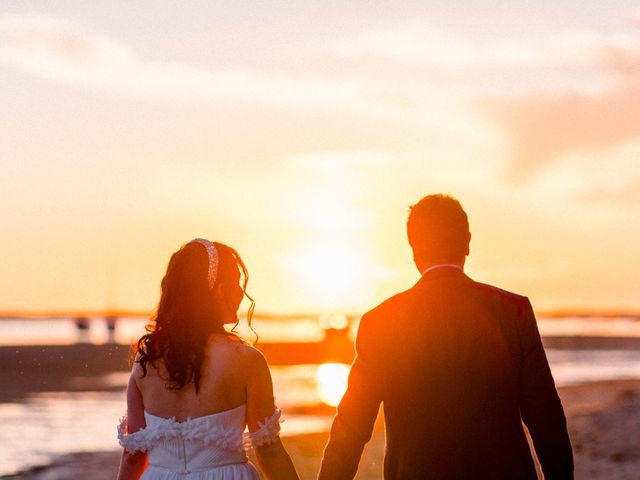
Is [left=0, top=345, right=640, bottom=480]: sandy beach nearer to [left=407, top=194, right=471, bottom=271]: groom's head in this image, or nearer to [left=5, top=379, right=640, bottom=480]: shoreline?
[left=5, top=379, right=640, bottom=480]: shoreline

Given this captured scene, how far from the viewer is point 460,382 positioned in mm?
6188

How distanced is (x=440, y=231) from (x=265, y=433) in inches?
57.4

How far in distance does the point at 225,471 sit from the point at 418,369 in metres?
1.14

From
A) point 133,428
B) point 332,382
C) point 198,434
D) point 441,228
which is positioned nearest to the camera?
point 198,434

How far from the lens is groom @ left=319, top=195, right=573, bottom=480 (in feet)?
20.2

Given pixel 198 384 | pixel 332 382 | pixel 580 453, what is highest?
pixel 198 384

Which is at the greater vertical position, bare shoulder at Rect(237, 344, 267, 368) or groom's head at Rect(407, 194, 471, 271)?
groom's head at Rect(407, 194, 471, 271)

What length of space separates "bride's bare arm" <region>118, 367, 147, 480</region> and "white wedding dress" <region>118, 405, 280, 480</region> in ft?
0.14

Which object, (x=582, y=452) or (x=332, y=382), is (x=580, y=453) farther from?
(x=332, y=382)

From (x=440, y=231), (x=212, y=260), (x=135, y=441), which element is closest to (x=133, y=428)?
(x=135, y=441)

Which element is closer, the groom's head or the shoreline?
the groom's head

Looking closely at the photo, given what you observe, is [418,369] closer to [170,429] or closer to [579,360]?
[170,429]

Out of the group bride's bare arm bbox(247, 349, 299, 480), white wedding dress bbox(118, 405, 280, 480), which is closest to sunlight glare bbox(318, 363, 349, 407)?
bride's bare arm bbox(247, 349, 299, 480)

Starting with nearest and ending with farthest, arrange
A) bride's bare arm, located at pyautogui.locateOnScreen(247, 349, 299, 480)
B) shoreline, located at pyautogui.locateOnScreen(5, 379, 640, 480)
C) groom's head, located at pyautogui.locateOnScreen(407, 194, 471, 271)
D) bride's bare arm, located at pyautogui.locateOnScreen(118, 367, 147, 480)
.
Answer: bride's bare arm, located at pyautogui.locateOnScreen(247, 349, 299, 480) → bride's bare arm, located at pyautogui.locateOnScreen(118, 367, 147, 480) → groom's head, located at pyautogui.locateOnScreen(407, 194, 471, 271) → shoreline, located at pyautogui.locateOnScreen(5, 379, 640, 480)
